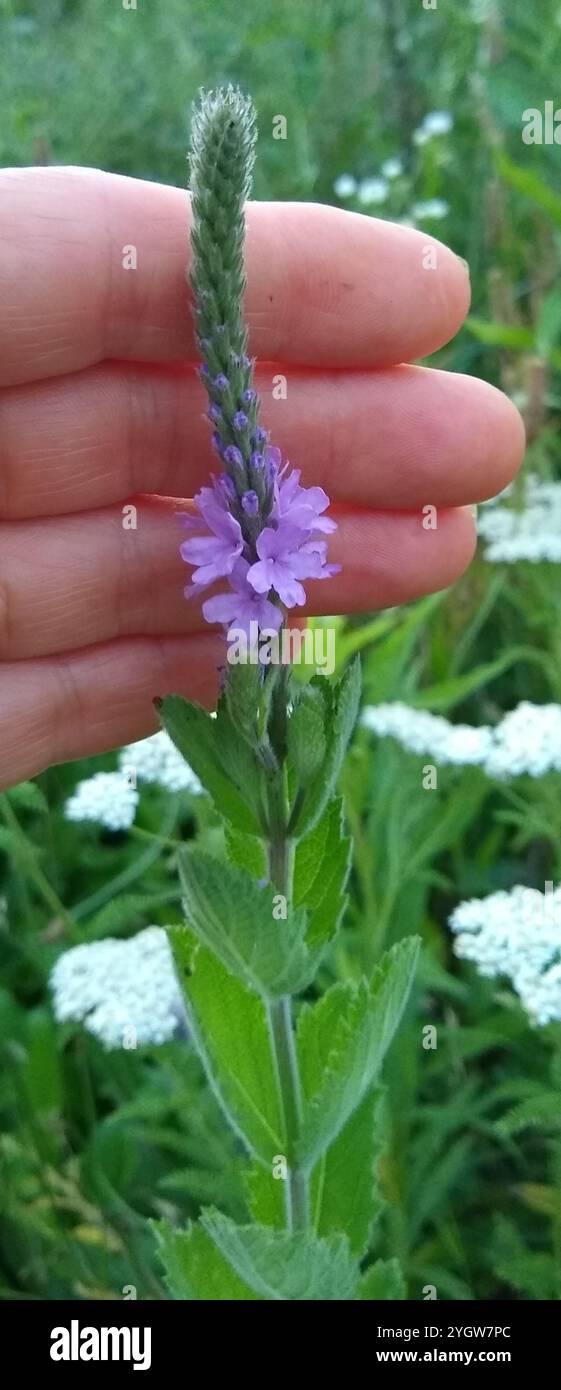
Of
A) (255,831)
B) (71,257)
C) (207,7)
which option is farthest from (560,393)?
(255,831)

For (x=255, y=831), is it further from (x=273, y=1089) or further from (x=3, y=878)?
(x=3, y=878)

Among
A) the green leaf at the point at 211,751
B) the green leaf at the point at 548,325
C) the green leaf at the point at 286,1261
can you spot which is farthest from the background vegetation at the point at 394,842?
the green leaf at the point at 211,751

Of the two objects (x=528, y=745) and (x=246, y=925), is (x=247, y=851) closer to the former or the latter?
(x=246, y=925)

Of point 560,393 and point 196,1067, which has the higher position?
point 560,393

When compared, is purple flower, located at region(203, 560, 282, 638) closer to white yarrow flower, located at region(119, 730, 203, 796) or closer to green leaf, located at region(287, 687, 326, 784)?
green leaf, located at region(287, 687, 326, 784)

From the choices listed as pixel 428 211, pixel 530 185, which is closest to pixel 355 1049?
pixel 530 185
